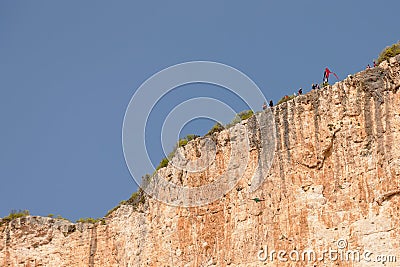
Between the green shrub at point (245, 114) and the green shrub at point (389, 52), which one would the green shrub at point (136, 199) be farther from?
the green shrub at point (389, 52)

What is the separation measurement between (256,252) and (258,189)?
197cm

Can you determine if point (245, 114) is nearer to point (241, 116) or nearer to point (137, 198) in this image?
point (241, 116)

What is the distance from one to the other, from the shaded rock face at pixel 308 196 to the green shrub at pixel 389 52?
0.61 metres

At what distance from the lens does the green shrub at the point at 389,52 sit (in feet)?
105

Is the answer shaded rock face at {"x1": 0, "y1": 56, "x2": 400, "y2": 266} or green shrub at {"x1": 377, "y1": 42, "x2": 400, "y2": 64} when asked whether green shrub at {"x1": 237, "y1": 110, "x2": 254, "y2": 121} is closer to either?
shaded rock face at {"x1": 0, "y1": 56, "x2": 400, "y2": 266}

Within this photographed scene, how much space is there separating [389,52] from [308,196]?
15.7 feet

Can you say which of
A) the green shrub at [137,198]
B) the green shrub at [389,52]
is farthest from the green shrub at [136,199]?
the green shrub at [389,52]

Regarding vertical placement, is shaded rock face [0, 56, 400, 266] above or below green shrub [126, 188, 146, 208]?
below

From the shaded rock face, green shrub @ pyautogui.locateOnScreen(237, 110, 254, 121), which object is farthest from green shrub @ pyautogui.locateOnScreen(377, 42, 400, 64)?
green shrub @ pyautogui.locateOnScreen(237, 110, 254, 121)

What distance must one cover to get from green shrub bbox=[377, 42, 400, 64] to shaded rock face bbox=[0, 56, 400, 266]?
2.02ft

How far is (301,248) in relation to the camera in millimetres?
31438

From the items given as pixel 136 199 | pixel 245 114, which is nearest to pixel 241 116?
pixel 245 114

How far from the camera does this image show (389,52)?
32.3 meters

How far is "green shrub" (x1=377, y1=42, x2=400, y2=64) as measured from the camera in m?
32.1
